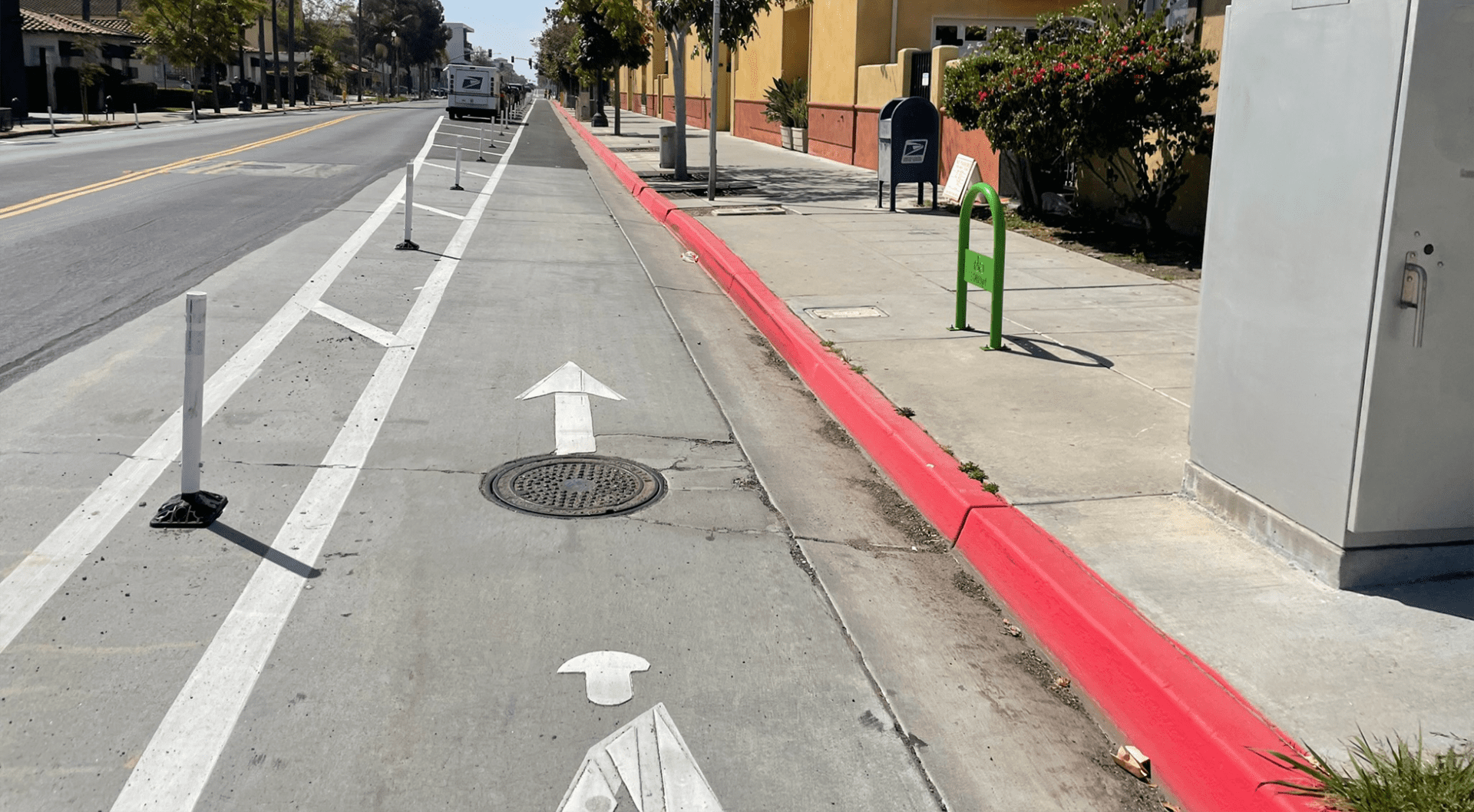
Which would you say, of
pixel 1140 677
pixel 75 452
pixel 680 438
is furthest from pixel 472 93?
pixel 1140 677

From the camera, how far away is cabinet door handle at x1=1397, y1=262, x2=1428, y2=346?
420cm

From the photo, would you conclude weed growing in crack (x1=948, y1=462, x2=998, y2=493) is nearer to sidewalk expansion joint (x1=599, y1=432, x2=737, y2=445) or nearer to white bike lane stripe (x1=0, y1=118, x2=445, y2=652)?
sidewalk expansion joint (x1=599, y1=432, x2=737, y2=445)

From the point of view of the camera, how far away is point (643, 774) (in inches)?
141

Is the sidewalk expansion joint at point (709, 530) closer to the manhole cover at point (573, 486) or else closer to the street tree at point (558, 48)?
the manhole cover at point (573, 486)

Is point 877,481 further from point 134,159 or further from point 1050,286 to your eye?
point 134,159

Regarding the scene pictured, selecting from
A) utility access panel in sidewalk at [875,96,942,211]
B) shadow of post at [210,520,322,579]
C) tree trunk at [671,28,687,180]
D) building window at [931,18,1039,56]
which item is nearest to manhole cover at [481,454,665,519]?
shadow of post at [210,520,322,579]

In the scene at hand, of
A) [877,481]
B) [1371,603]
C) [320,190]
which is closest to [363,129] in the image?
[320,190]

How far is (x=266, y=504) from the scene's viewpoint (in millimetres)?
5531

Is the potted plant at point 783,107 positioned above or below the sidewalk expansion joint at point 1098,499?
above

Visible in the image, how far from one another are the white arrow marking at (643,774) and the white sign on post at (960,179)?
13602 millimetres

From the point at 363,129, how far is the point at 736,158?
1709 cm

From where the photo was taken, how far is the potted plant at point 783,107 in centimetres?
3278

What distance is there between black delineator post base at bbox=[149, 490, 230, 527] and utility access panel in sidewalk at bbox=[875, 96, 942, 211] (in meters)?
13.3

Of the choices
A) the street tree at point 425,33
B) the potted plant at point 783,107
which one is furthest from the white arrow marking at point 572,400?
the street tree at point 425,33
